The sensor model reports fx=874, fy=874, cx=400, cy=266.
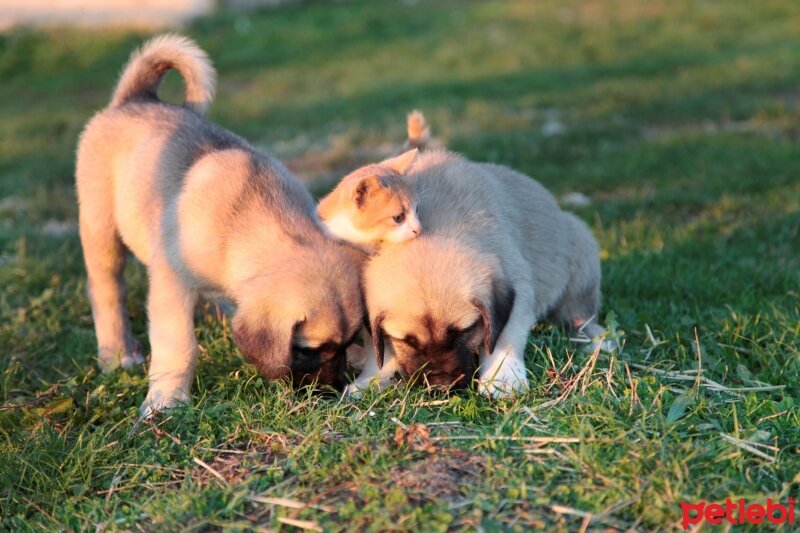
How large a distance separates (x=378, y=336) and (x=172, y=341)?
41.7 inches

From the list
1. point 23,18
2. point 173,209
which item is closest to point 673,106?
point 173,209

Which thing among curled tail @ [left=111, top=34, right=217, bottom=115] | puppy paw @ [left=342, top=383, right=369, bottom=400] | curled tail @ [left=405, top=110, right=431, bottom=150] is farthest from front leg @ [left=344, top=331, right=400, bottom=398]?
curled tail @ [left=111, top=34, right=217, bottom=115]

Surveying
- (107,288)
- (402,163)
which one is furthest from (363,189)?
(107,288)

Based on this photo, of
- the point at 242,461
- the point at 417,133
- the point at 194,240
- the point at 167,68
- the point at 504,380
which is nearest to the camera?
the point at 242,461

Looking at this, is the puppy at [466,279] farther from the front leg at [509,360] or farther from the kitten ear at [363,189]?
the kitten ear at [363,189]

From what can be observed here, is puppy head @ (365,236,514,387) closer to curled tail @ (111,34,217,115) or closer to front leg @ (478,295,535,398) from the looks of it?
front leg @ (478,295,535,398)

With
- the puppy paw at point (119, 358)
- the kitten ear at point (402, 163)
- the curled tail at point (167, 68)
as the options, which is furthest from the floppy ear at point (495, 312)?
the curled tail at point (167, 68)

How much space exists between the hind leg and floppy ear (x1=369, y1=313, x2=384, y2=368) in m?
1.81

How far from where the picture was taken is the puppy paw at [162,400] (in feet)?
13.4

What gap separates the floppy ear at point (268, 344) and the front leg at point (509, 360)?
89 centimetres

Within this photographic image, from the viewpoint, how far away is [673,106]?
10.6 m

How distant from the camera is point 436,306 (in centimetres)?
373

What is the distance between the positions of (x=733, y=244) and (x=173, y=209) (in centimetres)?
391

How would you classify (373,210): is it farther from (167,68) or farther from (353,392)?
(167,68)
